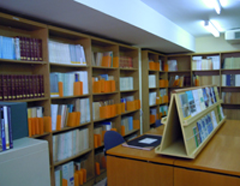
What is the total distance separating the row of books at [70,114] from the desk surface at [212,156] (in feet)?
3.47

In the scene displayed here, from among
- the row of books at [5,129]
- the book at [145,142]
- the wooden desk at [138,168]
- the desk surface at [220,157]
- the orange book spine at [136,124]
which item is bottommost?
the orange book spine at [136,124]

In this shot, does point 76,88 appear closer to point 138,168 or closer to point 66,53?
point 66,53

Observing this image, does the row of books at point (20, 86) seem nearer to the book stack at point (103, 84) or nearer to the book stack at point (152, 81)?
the book stack at point (103, 84)

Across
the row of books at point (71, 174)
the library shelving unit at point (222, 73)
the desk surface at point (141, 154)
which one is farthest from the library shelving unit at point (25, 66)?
the library shelving unit at point (222, 73)

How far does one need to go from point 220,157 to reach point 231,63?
4.39m

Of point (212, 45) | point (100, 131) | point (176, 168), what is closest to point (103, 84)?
point (100, 131)

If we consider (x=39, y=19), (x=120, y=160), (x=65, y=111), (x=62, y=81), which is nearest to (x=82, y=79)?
(x=62, y=81)

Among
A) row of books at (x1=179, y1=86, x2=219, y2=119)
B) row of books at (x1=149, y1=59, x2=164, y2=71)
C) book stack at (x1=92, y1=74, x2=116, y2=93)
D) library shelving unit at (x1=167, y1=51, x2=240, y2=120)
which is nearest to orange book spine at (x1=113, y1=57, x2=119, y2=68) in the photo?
book stack at (x1=92, y1=74, x2=116, y2=93)

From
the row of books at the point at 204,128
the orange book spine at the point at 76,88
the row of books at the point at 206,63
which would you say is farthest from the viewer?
the row of books at the point at 206,63

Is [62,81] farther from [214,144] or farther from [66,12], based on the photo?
[214,144]

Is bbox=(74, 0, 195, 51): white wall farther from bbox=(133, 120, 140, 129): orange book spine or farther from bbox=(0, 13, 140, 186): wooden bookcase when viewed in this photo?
bbox=(133, 120, 140, 129): orange book spine

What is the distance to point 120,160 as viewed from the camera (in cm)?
210

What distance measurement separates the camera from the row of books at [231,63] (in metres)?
5.56

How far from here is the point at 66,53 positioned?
10.3 ft
